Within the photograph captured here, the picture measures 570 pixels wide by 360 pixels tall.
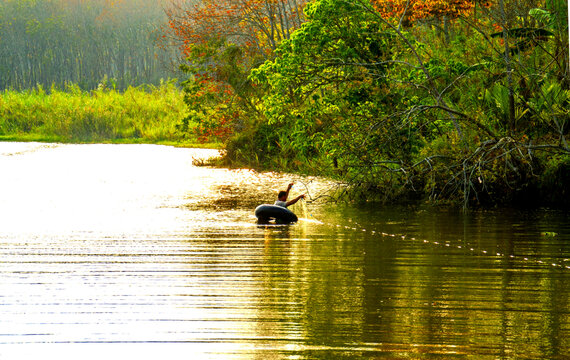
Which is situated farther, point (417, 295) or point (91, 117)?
point (91, 117)

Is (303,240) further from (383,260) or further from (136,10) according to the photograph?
(136,10)

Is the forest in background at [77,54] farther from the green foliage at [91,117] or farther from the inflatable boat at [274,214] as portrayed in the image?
the inflatable boat at [274,214]

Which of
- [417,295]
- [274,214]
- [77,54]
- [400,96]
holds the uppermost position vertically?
[77,54]

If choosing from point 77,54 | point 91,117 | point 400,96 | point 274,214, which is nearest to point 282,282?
point 274,214

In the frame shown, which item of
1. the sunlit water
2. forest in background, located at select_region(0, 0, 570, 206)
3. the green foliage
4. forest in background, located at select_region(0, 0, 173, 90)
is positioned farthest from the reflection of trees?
forest in background, located at select_region(0, 0, 173, 90)

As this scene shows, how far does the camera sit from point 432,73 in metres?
15.8

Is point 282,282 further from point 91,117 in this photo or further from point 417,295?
point 91,117

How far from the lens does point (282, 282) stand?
28.7 feet

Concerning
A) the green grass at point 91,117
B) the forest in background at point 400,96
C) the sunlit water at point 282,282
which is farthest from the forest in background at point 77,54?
the sunlit water at point 282,282

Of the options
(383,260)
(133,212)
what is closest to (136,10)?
(133,212)

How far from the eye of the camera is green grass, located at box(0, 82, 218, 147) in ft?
162

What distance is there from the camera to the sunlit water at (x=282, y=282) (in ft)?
20.9

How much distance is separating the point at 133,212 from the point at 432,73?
5.78 meters

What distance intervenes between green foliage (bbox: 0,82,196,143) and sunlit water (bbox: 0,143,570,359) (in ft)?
109
